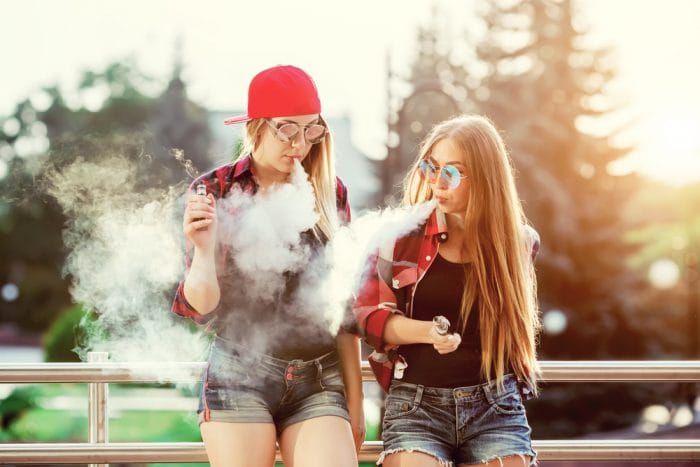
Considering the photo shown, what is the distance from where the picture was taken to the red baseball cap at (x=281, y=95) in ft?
10.7

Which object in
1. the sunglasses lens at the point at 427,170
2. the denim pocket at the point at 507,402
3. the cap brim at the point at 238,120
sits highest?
the cap brim at the point at 238,120

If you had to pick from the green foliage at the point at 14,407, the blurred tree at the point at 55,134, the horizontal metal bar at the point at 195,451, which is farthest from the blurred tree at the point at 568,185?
the horizontal metal bar at the point at 195,451

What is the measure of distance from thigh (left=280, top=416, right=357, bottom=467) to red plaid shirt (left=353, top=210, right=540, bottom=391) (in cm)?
29

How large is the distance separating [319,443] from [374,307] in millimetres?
506

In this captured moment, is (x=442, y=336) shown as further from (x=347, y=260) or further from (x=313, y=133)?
(x=313, y=133)

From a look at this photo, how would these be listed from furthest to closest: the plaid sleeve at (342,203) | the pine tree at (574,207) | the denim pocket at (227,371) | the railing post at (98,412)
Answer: the pine tree at (574,207) → the railing post at (98,412) → the plaid sleeve at (342,203) → the denim pocket at (227,371)

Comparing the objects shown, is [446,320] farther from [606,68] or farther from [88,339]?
[606,68]

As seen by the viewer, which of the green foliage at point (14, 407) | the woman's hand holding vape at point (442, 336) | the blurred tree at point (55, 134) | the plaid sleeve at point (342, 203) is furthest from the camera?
the blurred tree at point (55, 134)

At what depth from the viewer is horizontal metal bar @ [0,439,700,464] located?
3.80 m

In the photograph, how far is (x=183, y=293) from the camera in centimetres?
316

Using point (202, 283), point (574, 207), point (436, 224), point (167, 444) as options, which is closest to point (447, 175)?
point (436, 224)

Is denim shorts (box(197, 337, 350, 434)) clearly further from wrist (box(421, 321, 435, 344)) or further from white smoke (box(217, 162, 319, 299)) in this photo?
wrist (box(421, 321, 435, 344))

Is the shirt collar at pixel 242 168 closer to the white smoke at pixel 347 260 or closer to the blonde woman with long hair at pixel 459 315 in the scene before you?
the white smoke at pixel 347 260

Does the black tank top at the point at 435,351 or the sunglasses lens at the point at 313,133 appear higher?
the sunglasses lens at the point at 313,133
